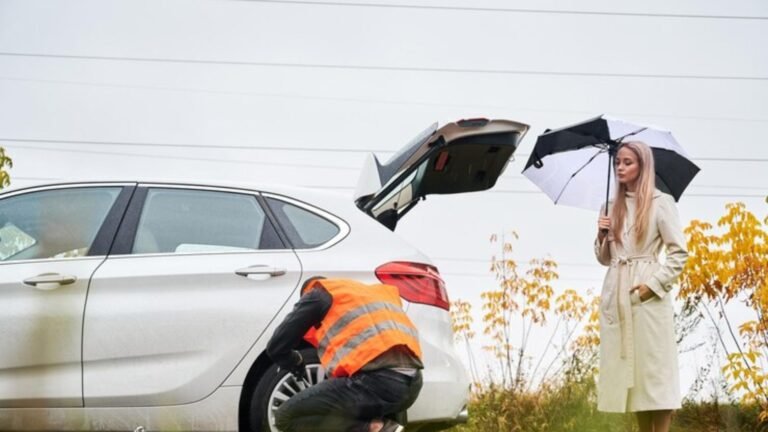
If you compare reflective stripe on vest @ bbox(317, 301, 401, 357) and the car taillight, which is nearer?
reflective stripe on vest @ bbox(317, 301, 401, 357)

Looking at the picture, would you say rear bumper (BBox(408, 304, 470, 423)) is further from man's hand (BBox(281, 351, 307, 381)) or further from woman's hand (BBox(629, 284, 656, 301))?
woman's hand (BBox(629, 284, 656, 301))

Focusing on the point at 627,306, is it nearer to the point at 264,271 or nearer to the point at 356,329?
the point at 264,271

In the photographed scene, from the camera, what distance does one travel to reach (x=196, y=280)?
4.76 m

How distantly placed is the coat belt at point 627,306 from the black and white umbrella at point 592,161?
71 cm

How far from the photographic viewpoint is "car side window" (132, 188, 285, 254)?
4902mm

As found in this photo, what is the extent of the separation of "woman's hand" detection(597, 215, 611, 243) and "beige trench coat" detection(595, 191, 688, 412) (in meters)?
0.10

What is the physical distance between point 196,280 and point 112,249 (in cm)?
50

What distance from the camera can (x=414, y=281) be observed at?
483 centimetres

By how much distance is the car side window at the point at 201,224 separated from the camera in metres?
4.90

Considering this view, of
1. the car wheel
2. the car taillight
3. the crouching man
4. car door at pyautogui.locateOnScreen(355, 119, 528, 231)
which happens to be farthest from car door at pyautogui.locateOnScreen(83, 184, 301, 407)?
the crouching man

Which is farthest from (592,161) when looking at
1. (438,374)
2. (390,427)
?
(390,427)

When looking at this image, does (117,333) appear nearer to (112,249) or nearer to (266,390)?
(112,249)

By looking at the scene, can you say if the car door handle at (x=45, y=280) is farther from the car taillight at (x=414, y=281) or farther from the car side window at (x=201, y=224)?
the car taillight at (x=414, y=281)

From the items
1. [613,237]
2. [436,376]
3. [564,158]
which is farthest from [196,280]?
[564,158]
